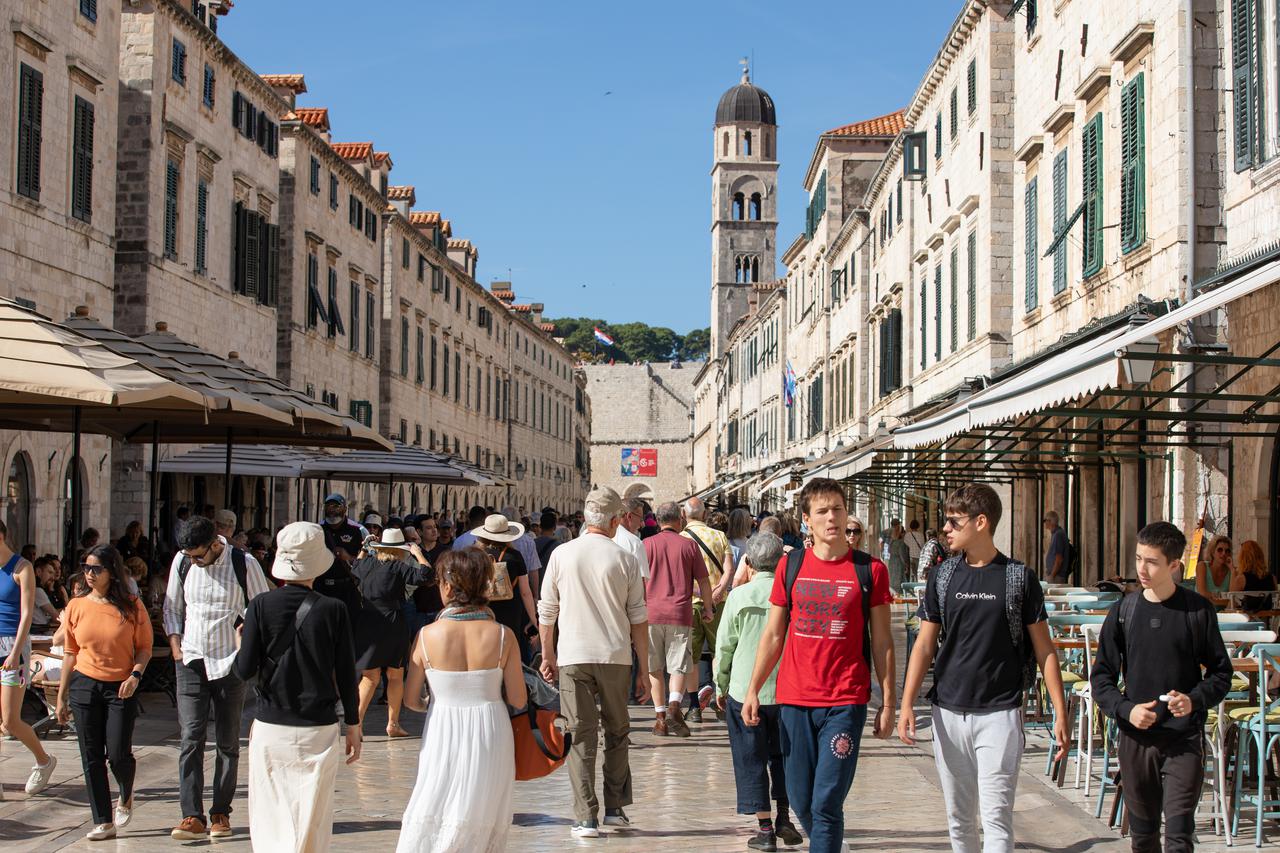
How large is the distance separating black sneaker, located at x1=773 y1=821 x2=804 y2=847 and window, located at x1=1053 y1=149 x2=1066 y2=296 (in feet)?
42.7

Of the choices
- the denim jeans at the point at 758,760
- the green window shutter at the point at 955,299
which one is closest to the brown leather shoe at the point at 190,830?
the denim jeans at the point at 758,760

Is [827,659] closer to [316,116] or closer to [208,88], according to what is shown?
[208,88]

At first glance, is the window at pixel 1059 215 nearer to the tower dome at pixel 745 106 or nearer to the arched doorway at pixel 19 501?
the arched doorway at pixel 19 501

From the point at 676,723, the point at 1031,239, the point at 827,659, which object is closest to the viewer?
the point at 827,659

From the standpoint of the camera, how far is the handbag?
21.7 feet

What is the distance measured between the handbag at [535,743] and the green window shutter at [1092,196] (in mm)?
12997

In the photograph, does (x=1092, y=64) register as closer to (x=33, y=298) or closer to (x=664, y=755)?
(x=664, y=755)

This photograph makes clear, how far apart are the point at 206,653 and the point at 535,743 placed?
8.71 feet

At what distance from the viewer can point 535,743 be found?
6.63 meters

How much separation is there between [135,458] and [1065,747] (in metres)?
20.6

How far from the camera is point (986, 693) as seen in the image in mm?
6176

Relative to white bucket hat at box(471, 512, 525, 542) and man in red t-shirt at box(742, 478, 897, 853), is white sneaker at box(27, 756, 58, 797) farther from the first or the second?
man in red t-shirt at box(742, 478, 897, 853)

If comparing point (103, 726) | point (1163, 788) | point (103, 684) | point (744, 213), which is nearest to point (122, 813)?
point (103, 726)

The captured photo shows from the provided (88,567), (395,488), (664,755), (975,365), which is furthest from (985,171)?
(395,488)
